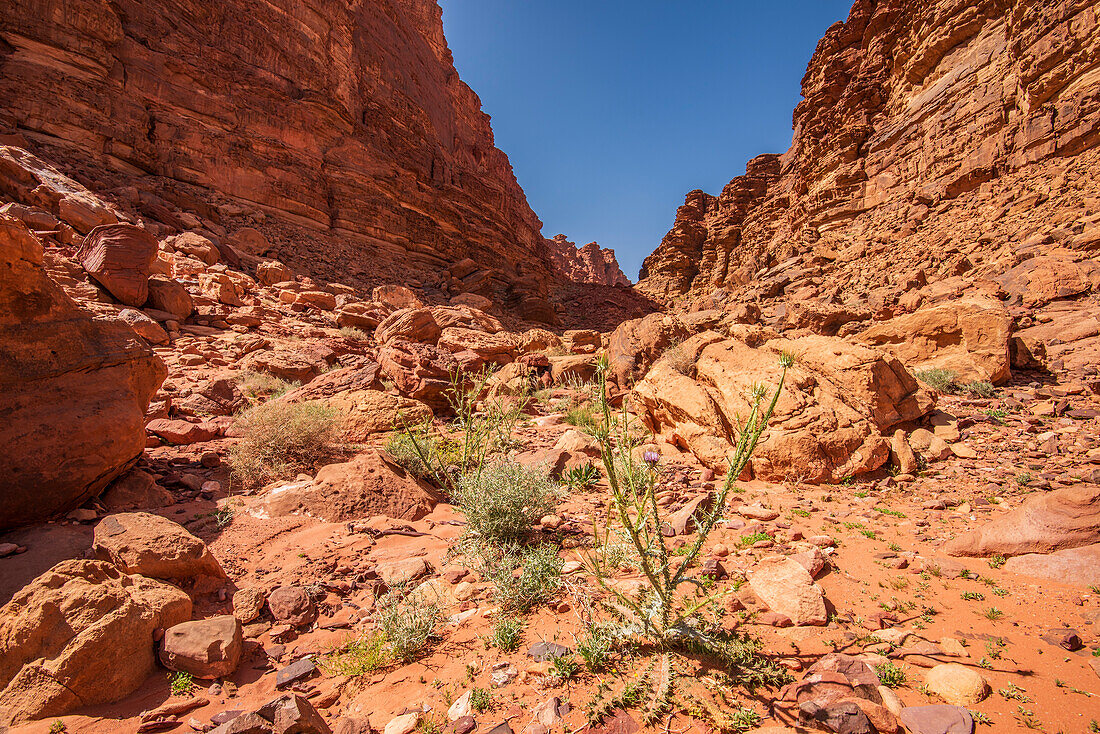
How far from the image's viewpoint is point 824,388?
163 inches

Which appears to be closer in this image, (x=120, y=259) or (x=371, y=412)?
(x=371, y=412)

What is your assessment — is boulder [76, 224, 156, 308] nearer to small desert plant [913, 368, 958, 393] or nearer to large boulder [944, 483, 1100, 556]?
large boulder [944, 483, 1100, 556]

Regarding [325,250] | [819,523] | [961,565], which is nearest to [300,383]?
[819,523]

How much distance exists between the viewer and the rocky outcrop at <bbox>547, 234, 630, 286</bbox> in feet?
210

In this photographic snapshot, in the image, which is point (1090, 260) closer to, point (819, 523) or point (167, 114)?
point (819, 523)

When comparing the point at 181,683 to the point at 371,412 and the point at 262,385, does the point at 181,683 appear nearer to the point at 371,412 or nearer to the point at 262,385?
the point at 371,412

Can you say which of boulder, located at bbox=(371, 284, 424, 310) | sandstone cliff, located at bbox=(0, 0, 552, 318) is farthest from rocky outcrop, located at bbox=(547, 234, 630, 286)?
boulder, located at bbox=(371, 284, 424, 310)

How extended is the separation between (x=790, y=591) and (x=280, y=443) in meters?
4.54

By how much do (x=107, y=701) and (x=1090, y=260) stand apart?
14.0 m

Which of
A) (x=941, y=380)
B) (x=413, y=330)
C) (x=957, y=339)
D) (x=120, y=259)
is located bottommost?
(x=941, y=380)

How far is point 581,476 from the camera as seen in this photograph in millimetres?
4008

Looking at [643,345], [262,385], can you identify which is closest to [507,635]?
[643,345]

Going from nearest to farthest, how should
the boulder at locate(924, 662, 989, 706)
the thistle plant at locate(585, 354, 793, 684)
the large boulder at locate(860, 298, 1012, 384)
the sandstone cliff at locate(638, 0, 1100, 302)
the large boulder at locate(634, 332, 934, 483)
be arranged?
the boulder at locate(924, 662, 989, 706)
the thistle plant at locate(585, 354, 793, 684)
the large boulder at locate(634, 332, 934, 483)
the large boulder at locate(860, 298, 1012, 384)
the sandstone cliff at locate(638, 0, 1100, 302)

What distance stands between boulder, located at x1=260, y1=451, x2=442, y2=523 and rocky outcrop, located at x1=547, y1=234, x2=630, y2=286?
197ft
